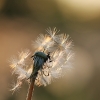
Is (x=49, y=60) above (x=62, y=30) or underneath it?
underneath

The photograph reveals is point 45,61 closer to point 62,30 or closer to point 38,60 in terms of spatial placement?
point 38,60

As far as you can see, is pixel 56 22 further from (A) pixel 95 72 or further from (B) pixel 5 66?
(B) pixel 5 66

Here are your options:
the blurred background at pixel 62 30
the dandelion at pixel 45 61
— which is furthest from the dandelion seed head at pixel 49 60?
the blurred background at pixel 62 30

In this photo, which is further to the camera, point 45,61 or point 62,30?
point 62,30

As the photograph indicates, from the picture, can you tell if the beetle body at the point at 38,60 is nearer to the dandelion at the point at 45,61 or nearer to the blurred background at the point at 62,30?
the dandelion at the point at 45,61

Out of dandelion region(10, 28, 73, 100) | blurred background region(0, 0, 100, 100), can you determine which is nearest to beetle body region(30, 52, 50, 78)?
dandelion region(10, 28, 73, 100)

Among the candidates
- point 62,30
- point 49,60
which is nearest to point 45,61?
point 49,60

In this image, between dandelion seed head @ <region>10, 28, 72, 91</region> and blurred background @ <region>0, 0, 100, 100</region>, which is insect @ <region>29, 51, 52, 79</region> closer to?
dandelion seed head @ <region>10, 28, 72, 91</region>
